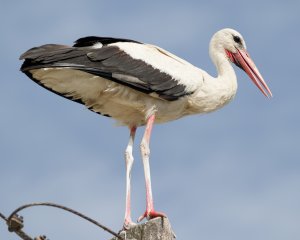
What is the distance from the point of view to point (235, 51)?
1334 centimetres

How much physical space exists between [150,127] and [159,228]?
4.09 m

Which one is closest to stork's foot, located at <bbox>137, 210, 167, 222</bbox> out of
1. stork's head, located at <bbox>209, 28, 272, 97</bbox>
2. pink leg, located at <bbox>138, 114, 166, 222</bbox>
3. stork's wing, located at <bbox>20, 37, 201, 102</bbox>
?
pink leg, located at <bbox>138, 114, 166, 222</bbox>

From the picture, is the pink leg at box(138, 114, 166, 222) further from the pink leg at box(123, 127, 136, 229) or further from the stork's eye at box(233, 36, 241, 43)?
the stork's eye at box(233, 36, 241, 43)

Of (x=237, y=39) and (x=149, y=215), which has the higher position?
(x=237, y=39)

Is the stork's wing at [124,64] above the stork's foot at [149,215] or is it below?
above

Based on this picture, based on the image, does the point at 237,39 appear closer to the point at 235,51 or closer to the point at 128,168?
the point at 235,51

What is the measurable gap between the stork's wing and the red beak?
130cm

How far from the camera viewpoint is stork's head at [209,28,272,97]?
1323 cm

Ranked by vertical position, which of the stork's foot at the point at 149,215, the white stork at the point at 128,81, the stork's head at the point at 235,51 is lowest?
the stork's foot at the point at 149,215

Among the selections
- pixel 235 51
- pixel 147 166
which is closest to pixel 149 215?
pixel 147 166

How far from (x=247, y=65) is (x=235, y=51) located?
0.32 metres

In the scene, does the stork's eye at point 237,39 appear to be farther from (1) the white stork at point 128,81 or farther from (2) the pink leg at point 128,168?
(2) the pink leg at point 128,168

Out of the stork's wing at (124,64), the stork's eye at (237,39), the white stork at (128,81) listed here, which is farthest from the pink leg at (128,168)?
the stork's eye at (237,39)

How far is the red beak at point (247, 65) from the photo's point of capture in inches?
527
